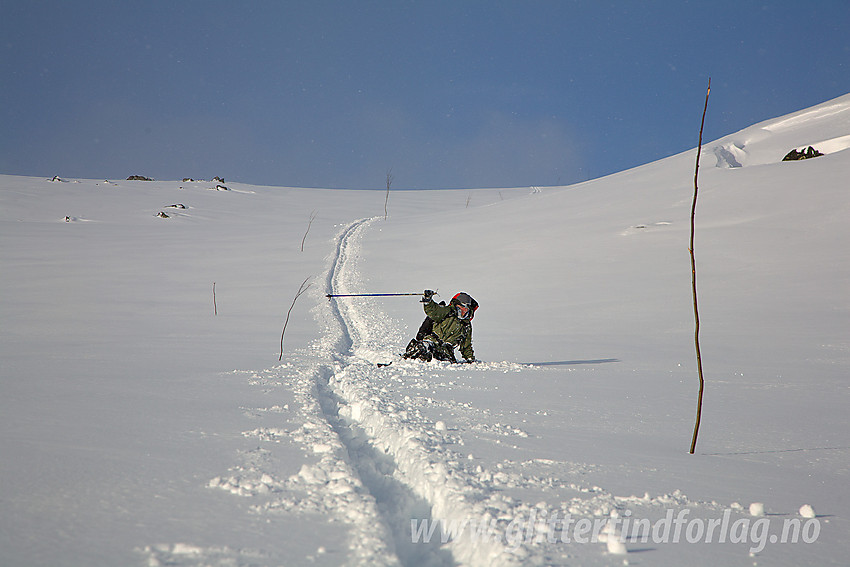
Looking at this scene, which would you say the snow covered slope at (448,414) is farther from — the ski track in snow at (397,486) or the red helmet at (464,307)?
the red helmet at (464,307)

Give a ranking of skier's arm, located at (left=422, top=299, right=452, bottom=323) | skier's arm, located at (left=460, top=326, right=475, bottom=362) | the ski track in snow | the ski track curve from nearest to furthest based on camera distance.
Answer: the ski track in snow, the ski track curve, skier's arm, located at (left=422, top=299, right=452, bottom=323), skier's arm, located at (left=460, top=326, right=475, bottom=362)

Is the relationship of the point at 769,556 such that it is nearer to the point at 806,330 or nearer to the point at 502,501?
the point at 502,501

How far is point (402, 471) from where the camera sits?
125 inches

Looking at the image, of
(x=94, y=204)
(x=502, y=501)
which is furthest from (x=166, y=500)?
(x=94, y=204)

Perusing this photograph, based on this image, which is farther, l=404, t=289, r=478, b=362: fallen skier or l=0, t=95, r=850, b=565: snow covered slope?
l=404, t=289, r=478, b=362: fallen skier

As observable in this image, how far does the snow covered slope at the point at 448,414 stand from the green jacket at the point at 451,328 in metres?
0.49

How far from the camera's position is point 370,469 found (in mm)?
3199

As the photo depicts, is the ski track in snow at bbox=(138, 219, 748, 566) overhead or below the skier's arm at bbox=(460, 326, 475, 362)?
below

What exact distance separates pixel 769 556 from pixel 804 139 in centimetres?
2993

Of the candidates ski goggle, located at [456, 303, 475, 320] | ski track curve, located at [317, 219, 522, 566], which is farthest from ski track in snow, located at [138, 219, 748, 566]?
ski goggle, located at [456, 303, 475, 320]

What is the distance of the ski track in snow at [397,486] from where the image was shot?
7.03ft

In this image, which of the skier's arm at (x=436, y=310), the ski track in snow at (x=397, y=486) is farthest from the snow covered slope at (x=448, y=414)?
the skier's arm at (x=436, y=310)

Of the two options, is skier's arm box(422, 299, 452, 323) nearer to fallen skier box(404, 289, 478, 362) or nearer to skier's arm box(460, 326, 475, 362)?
fallen skier box(404, 289, 478, 362)

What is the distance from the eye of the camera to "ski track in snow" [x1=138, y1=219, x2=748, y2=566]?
2.14 meters
